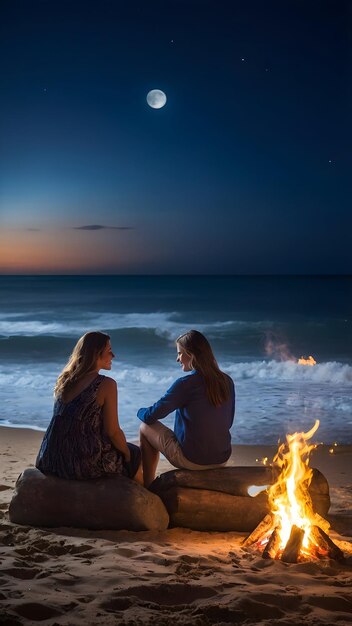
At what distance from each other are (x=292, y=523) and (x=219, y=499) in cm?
67

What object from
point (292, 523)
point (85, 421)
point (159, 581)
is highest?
point (85, 421)

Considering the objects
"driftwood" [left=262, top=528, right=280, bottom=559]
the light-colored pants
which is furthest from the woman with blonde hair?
"driftwood" [left=262, top=528, right=280, bottom=559]

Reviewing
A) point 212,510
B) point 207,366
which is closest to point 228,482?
point 212,510

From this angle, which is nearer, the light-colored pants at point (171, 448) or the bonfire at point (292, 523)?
the bonfire at point (292, 523)

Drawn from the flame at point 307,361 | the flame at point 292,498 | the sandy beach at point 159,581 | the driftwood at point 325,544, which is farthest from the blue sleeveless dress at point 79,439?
the flame at point 307,361

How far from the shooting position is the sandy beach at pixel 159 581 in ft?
10.7

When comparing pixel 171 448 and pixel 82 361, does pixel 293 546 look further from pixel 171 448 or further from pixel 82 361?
pixel 82 361

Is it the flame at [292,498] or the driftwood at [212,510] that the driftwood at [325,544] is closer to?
the flame at [292,498]

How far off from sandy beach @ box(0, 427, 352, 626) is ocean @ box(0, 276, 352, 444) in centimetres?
469

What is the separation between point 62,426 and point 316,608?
2214mm

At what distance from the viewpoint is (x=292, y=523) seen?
4539mm

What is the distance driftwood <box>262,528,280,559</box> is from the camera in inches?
170

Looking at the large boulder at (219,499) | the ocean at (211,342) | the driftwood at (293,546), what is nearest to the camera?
the driftwood at (293,546)

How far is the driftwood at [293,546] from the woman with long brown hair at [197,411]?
1.03 m
